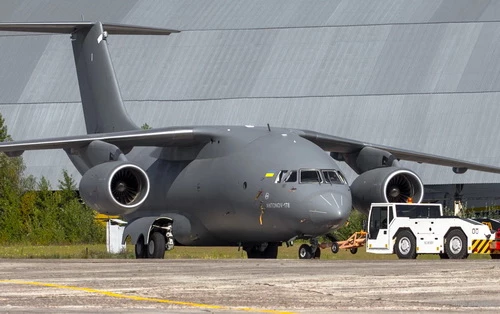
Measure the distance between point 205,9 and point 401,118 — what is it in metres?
14.9

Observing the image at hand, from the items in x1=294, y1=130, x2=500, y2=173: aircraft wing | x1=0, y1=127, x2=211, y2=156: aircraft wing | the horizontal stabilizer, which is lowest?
x1=0, y1=127, x2=211, y2=156: aircraft wing

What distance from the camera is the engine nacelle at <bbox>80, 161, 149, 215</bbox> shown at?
1185 inches

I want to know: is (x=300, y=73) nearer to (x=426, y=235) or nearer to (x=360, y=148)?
(x=360, y=148)

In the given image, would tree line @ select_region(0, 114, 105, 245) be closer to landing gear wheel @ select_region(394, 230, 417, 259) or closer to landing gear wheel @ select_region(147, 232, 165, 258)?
landing gear wheel @ select_region(147, 232, 165, 258)

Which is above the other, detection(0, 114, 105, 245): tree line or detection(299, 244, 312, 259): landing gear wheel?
detection(0, 114, 105, 245): tree line

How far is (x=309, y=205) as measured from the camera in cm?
2891

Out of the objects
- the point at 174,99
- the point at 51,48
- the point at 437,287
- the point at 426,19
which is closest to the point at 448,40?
the point at 426,19

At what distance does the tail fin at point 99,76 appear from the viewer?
118ft

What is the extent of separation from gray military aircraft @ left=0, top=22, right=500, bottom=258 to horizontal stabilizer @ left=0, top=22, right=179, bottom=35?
8 cm

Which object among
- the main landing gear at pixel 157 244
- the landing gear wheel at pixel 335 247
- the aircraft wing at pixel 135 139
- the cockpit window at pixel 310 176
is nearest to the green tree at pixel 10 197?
the landing gear wheel at pixel 335 247

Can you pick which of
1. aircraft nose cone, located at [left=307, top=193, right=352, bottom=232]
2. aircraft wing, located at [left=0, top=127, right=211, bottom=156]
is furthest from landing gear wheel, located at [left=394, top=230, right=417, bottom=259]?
aircraft wing, located at [left=0, top=127, right=211, bottom=156]

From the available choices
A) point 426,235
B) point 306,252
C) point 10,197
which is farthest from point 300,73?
point 426,235

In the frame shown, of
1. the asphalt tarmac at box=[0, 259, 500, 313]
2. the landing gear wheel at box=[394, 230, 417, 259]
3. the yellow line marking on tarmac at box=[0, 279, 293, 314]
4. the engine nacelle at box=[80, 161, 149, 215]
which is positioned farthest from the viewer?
the landing gear wheel at box=[394, 230, 417, 259]

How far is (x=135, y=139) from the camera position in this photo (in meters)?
31.7
